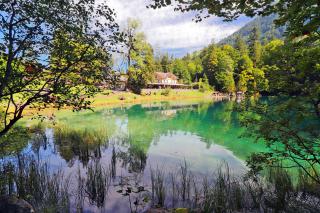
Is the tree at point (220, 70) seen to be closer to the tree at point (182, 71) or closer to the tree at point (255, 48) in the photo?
the tree at point (182, 71)

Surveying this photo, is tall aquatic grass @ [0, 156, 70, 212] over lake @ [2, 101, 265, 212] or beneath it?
over

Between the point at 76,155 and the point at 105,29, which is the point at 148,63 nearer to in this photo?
the point at 76,155

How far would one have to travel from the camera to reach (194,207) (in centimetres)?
786

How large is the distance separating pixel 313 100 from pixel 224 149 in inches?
522

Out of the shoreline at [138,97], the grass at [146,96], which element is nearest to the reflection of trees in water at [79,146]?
the shoreline at [138,97]

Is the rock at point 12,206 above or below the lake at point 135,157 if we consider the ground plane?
above

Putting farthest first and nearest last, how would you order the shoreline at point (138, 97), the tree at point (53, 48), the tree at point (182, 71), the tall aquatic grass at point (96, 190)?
the tree at point (182, 71)
the shoreline at point (138, 97)
the tall aquatic grass at point (96, 190)
the tree at point (53, 48)

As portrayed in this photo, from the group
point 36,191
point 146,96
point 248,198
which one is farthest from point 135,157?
point 146,96

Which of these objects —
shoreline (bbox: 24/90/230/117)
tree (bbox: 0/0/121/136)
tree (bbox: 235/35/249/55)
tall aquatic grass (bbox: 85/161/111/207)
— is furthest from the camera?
tree (bbox: 235/35/249/55)

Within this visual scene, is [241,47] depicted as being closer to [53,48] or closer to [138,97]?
[138,97]

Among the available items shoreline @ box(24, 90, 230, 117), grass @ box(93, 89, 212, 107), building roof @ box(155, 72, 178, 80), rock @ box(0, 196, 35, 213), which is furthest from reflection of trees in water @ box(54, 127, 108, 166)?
building roof @ box(155, 72, 178, 80)

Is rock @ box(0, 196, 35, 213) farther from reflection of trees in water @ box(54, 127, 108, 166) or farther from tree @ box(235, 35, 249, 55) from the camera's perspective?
tree @ box(235, 35, 249, 55)

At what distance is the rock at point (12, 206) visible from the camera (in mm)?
6082

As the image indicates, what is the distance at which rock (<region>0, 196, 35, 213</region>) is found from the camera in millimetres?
6082
